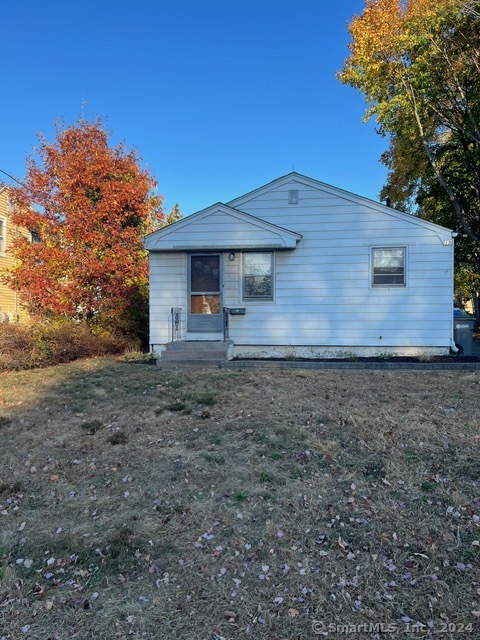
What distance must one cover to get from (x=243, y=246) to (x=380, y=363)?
4.12 metres

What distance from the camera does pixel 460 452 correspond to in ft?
12.6

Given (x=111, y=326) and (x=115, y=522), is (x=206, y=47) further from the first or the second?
(x=115, y=522)

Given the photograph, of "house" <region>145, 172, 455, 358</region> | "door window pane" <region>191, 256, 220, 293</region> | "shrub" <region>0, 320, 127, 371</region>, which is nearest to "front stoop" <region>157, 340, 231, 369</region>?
"house" <region>145, 172, 455, 358</region>

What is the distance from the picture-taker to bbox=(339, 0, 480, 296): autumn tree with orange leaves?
11.8 meters

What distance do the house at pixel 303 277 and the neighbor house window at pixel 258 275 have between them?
0.03 meters

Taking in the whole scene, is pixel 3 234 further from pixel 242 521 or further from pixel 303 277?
pixel 242 521

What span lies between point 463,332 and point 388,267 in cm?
241

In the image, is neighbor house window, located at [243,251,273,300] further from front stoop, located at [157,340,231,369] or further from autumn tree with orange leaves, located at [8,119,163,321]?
autumn tree with orange leaves, located at [8,119,163,321]

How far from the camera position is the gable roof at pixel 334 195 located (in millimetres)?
9555

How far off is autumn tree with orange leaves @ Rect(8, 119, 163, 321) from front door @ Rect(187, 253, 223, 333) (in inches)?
129

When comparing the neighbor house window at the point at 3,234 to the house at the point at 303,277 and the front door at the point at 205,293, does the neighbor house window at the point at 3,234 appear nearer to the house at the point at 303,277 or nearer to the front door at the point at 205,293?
the house at the point at 303,277

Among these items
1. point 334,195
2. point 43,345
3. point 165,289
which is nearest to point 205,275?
point 165,289

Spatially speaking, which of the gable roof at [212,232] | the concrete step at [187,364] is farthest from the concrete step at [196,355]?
the gable roof at [212,232]

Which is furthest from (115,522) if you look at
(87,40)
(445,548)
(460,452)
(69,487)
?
(87,40)
